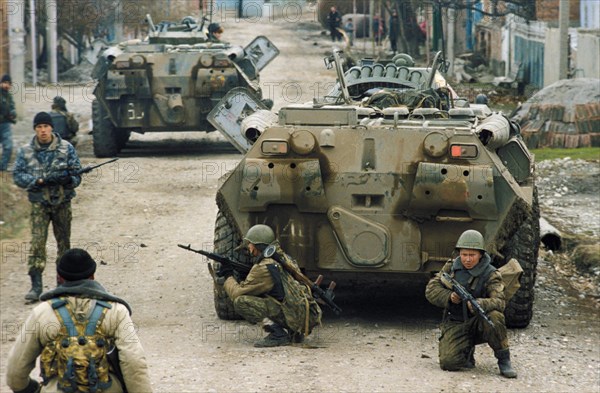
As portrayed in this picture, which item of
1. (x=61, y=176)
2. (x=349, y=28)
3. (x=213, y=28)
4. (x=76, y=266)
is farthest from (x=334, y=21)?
(x=76, y=266)

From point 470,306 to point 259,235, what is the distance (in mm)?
1707

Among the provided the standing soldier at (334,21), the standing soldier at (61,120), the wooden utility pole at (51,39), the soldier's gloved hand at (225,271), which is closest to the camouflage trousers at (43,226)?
the soldier's gloved hand at (225,271)

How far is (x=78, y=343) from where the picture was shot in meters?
6.28

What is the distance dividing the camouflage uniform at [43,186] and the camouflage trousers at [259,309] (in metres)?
2.44

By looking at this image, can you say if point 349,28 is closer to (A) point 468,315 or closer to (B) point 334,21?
(B) point 334,21

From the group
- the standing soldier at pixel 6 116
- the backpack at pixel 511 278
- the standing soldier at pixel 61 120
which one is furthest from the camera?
the standing soldier at pixel 6 116

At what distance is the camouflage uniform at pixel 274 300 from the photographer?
32.8 feet

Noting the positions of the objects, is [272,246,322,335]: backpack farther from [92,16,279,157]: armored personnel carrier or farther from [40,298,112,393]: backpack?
[92,16,279,157]: armored personnel carrier

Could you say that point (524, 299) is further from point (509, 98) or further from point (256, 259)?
point (509, 98)

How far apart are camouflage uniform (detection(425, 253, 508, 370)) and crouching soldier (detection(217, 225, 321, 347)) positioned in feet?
3.50

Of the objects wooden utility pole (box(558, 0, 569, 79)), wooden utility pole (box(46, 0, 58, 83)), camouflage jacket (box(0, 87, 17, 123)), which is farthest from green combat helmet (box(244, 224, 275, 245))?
wooden utility pole (box(46, 0, 58, 83))

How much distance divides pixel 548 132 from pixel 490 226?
36.9ft

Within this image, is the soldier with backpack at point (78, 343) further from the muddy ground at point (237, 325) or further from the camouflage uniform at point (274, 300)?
the camouflage uniform at point (274, 300)

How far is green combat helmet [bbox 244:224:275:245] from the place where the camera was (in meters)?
10.1
